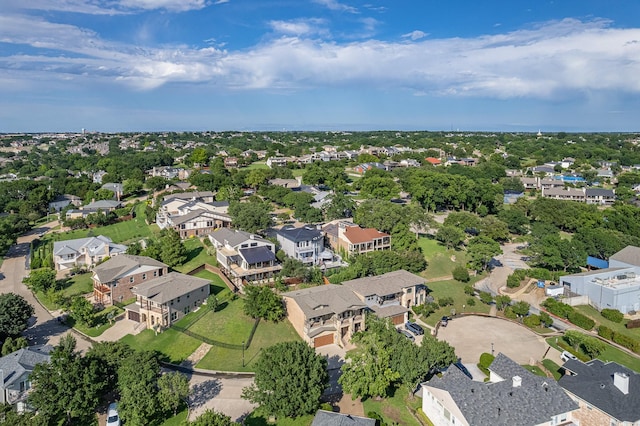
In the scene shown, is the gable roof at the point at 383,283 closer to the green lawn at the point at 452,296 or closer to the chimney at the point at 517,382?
the green lawn at the point at 452,296

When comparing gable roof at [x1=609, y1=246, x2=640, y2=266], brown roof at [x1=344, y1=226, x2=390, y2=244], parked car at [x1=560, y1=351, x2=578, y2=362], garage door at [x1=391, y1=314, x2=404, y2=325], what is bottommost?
parked car at [x1=560, y1=351, x2=578, y2=362]

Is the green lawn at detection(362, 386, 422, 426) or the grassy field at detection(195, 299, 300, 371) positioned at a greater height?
the grassy field at detection(195, 299, 300, 371)

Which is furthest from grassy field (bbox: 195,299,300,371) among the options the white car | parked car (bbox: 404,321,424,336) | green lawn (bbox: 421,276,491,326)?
green lawn (bbox: 421,276,491,326)

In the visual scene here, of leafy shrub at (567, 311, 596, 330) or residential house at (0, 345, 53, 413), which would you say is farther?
leafy shrub at (567, 311, 596, 330)

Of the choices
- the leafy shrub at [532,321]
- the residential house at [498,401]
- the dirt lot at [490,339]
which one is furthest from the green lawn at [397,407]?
the leafy shrub at [532,321]

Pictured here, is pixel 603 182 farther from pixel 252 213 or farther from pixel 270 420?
pixel 270 420

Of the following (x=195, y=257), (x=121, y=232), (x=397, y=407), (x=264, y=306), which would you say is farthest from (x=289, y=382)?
(x=121, y=232)

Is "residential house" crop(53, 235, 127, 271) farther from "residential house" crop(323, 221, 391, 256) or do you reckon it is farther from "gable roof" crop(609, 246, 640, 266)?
Answer: "gable roof" crop(609, 246, 640, 266)
